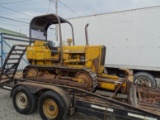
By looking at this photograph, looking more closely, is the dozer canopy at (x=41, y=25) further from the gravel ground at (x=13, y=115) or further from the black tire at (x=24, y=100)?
the gravel ground at (x=13, y=115)

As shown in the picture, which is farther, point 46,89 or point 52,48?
point 52,48

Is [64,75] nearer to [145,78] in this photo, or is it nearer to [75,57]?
[75,57]

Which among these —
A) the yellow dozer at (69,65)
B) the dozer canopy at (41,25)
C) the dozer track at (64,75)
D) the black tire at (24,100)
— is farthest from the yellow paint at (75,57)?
the black tire at (24,100)

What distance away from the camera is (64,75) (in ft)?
16.7

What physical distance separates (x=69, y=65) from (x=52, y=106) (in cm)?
151

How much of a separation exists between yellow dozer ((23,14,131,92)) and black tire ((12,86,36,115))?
0.68 meters

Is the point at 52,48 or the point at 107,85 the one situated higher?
the point at 52,48

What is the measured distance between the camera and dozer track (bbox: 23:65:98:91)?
454cm

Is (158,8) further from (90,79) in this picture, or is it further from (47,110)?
(47,110)

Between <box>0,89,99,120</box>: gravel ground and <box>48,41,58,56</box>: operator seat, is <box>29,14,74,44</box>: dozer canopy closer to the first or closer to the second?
<box>48,41,58,56</box>: operator seat

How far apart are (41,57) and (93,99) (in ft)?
7.38

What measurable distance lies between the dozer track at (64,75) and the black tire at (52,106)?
0.70 metres

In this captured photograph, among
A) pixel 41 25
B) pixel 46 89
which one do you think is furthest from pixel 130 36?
pixel 46 89

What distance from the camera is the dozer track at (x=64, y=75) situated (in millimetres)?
4535
